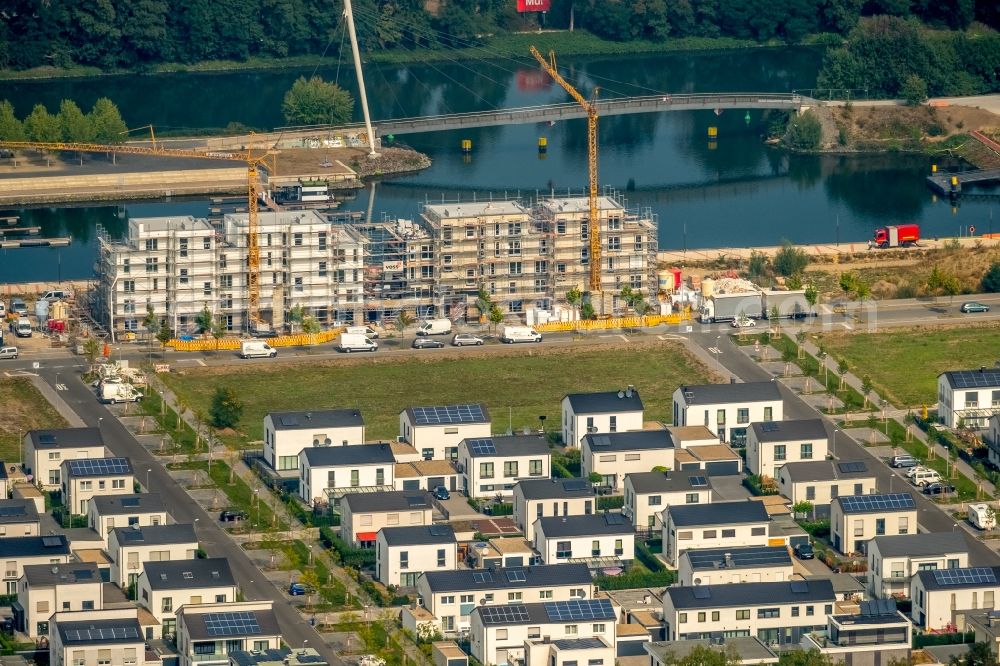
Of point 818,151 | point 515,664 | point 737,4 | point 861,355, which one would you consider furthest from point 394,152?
point 515,664

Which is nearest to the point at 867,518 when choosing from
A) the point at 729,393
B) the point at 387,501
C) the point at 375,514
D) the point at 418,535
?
the point at 729,393

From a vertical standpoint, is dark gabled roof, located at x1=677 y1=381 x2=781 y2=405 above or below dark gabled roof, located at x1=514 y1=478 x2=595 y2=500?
above

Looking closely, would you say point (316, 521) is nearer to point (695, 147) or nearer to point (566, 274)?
point (566, 274)

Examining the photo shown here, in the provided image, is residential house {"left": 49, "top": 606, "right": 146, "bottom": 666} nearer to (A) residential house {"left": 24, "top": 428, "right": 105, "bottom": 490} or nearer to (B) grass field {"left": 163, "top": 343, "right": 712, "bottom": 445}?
(A) residential house {"left": 24, "top": 428, "right": 105, "bottom": 490}

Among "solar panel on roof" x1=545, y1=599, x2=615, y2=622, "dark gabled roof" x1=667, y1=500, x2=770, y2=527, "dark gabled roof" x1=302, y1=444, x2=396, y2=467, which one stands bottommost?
"solar panel on roof" x1=545, y1=599, x2=615, y2=622

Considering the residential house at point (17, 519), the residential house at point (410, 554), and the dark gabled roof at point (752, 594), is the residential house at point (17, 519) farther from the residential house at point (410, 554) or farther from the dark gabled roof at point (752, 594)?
the dark gabled roof at point (752, 594)

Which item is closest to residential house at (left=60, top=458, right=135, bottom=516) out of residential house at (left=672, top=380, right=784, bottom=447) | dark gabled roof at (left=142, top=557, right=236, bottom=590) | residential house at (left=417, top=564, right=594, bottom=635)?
dark gabled roof at (left=142, top=557, right=236, bottom=590)

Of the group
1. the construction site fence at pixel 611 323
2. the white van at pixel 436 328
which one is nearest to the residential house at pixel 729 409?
the construction site fence at pixel 611 323
